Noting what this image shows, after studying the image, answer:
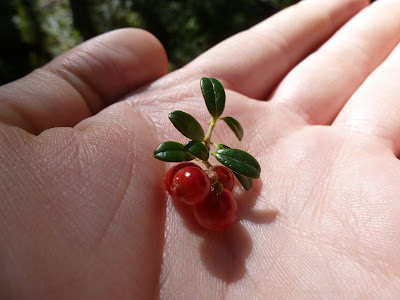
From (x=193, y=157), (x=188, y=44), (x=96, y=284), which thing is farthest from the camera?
(x=188, y=44)

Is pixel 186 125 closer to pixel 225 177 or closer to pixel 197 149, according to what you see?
pixel 197 149

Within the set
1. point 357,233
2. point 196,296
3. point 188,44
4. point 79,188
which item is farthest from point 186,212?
point 188,44

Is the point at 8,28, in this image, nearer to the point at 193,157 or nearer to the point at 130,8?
the point at 130,8

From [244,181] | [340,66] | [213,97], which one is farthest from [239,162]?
[340,66]

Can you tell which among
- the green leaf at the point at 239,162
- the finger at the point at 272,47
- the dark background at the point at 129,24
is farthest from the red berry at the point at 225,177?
the dark background at the point at 129,24

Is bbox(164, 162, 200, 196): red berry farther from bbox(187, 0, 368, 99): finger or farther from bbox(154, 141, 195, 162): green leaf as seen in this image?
bbox(187, 0, 368, 99): finger

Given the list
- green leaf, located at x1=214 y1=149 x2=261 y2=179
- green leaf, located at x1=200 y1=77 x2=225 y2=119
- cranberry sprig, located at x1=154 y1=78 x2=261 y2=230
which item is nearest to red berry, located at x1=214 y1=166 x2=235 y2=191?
cranberry sprig, located at x1=154 y1=78 x2=261 y2=230

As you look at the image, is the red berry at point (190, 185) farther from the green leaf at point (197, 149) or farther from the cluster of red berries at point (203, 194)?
the green leaf at point (197, 149)
